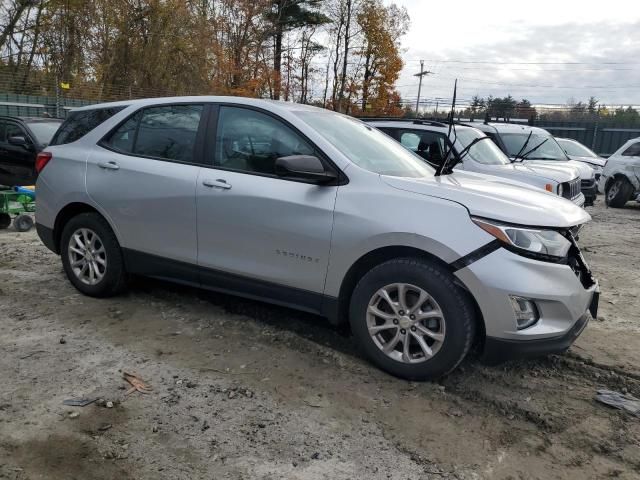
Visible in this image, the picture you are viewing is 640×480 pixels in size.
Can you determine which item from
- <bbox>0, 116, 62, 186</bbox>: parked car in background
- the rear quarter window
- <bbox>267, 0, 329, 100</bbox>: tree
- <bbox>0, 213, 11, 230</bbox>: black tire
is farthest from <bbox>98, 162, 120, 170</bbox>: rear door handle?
<bbox>267, 0, 329, 100</bbox>: tree

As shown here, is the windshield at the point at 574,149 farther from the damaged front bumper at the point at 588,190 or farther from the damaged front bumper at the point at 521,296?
the damaged front bumper at the point at 521,296

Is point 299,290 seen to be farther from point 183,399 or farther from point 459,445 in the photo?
point 459,445

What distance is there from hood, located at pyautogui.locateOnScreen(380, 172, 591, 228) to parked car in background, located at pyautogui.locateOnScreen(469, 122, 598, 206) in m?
6.59

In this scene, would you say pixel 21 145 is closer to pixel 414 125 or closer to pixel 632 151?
pixel 414 125

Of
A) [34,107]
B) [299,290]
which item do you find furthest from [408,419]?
[34,107]

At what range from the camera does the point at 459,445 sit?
2695 mm

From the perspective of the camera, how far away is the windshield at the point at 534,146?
10.1m

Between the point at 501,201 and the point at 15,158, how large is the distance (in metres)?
9.06

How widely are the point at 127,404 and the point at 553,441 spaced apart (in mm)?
2344

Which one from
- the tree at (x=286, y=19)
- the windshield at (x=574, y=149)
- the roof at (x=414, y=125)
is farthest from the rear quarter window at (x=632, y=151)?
the tree at (x=286, y=19)

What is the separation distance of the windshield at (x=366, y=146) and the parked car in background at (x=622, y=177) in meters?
10.1

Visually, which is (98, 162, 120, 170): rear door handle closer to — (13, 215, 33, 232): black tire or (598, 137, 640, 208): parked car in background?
(13, 215, 33, 232): black tire

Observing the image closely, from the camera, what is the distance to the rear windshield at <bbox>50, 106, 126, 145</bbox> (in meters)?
4.58

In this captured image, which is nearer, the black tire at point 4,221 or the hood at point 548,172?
the black tire at point 4,221
